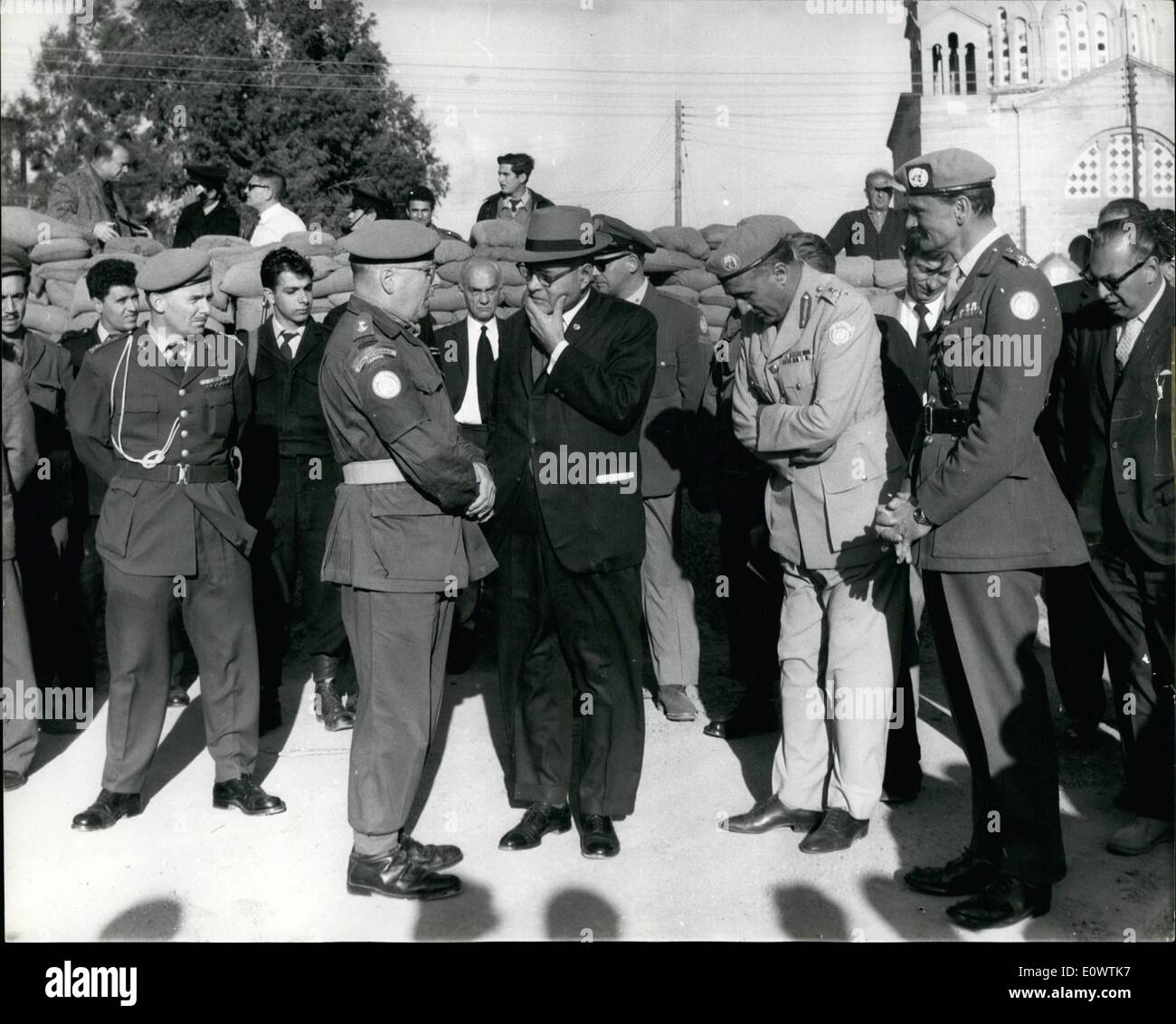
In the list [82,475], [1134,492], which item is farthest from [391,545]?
[82,475]

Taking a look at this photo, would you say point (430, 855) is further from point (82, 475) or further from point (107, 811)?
point (82, 475)

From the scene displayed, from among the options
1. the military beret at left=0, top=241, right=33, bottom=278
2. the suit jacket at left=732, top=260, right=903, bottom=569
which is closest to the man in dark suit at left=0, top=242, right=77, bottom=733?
the military beret at left=0, top=241, right=33, bottom=278

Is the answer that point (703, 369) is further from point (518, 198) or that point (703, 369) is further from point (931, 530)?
point (518, 198)

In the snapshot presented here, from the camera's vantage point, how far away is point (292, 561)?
5117mm

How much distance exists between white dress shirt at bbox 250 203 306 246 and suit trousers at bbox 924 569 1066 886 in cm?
579

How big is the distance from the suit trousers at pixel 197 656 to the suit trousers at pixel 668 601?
5.74 feet

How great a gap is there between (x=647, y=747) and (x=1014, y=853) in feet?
5.69

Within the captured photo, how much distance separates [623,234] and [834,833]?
2.56 meters

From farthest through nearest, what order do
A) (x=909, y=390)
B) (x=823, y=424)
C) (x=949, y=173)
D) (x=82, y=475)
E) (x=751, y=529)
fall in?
(x=82, y=475), (x=751, y=529), (x=909, y=390), (x=823, y=424), (x=949, y=173)

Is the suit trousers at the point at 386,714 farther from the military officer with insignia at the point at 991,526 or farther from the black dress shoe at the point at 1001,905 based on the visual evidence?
the black dress shoe at the point at 1001,905

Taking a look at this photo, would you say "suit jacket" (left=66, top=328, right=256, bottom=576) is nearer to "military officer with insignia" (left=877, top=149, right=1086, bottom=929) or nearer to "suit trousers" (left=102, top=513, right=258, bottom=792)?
"suit trousers" (left=102, top=513, right=258, bottom=792)

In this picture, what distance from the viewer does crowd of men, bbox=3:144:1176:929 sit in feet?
10.5
